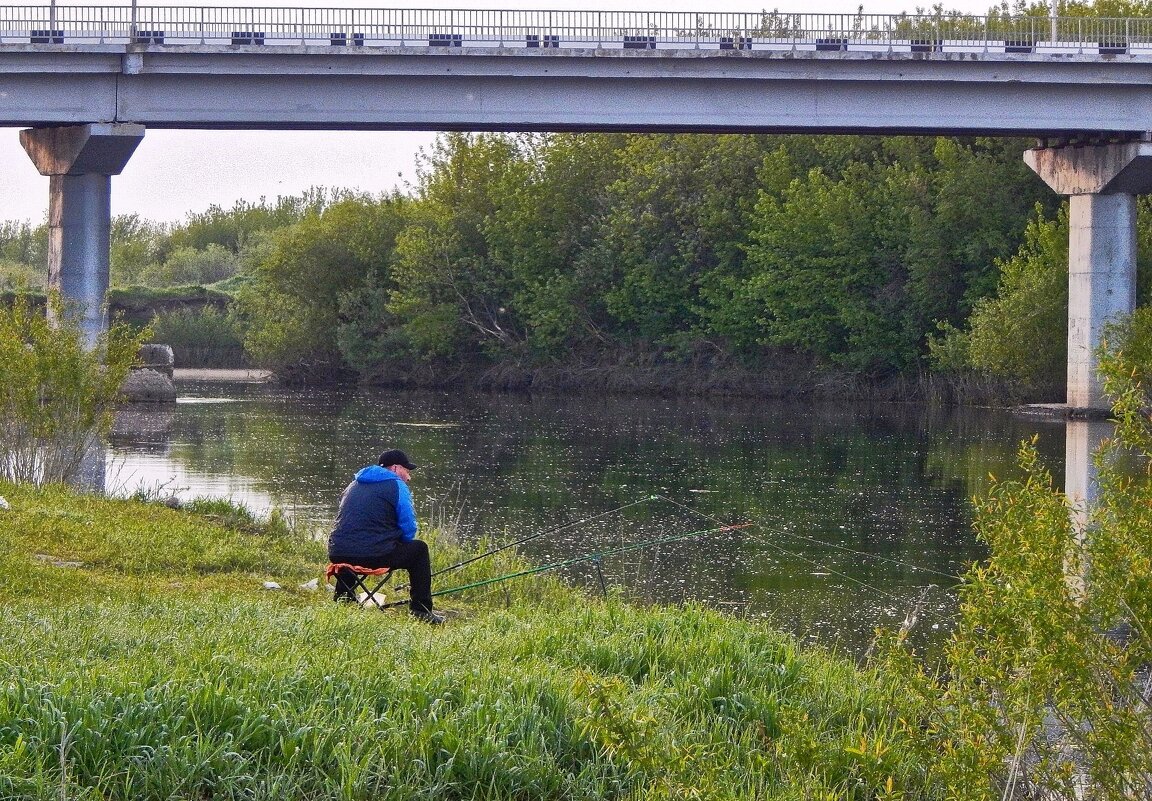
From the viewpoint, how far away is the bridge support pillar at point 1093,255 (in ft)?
129

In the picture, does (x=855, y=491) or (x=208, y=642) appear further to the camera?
(x=855, y=491)

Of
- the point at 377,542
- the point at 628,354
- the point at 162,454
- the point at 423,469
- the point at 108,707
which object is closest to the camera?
the point at 108,707

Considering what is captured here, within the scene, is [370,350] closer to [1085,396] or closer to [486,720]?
[1085,396]

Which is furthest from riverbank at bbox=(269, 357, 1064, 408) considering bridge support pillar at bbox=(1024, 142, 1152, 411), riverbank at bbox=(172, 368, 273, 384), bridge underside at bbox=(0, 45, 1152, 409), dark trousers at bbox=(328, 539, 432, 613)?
dark trousers at bbox=(328, 539, 432, 613)

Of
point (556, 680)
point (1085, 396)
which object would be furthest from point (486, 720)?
point (1085, 396)

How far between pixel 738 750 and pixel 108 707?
2800 mm

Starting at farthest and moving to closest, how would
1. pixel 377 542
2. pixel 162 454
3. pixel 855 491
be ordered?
pixel 162 454, pixel 855 491, pixel 377 542

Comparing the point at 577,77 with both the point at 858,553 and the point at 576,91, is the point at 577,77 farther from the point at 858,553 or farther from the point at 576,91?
the point at 858,553

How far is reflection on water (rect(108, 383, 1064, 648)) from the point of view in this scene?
16469mm

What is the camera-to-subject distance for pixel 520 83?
1380 inches

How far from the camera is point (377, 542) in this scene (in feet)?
37.0

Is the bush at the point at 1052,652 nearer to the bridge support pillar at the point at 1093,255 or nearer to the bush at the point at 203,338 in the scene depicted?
the bridge support pillar at the point at 1093,255

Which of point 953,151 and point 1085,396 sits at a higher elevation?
point 953,151

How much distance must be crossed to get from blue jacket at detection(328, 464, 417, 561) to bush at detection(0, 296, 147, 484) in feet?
25.9
